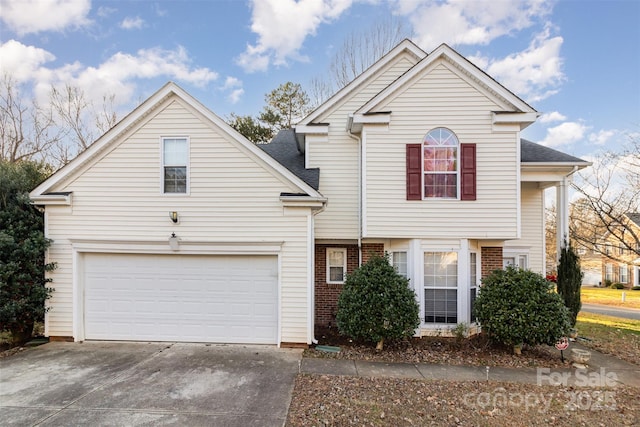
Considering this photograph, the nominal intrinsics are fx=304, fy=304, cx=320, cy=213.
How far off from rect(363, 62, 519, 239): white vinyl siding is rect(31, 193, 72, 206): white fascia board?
727cm

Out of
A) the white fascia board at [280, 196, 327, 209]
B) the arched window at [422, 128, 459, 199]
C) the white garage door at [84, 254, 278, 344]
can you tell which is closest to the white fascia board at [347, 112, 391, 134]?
the arched window at [422, 128, 459, 199]

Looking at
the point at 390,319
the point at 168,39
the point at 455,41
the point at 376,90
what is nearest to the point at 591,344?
the point at 390,319

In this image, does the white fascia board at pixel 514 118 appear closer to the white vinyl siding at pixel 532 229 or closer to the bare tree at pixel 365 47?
the white vinyl siding at pixel 532 229

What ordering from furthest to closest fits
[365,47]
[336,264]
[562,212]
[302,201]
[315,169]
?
[365,47]
[336,264]
[562,212]
[315,169]
[302,201]

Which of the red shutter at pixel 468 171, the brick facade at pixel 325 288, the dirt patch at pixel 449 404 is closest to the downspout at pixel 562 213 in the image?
the red shutter at pixel 468 171

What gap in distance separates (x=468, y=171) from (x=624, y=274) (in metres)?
38.1

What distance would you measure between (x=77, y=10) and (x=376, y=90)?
12020mm

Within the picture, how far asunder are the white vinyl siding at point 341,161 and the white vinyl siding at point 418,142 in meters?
1.07

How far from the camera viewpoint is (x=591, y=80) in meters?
13.7

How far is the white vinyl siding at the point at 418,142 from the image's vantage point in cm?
759

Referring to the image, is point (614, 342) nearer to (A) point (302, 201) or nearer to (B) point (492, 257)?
(B) point (492, 257)

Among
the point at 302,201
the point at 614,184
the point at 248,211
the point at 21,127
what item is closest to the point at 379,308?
the point at 302,201

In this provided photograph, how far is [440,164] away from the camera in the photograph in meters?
7.77

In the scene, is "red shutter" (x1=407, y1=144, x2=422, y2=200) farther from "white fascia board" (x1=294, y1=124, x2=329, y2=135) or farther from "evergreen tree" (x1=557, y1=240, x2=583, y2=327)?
"evergreen tree" (x1=557, y1=240, x2=583, y2=327)
